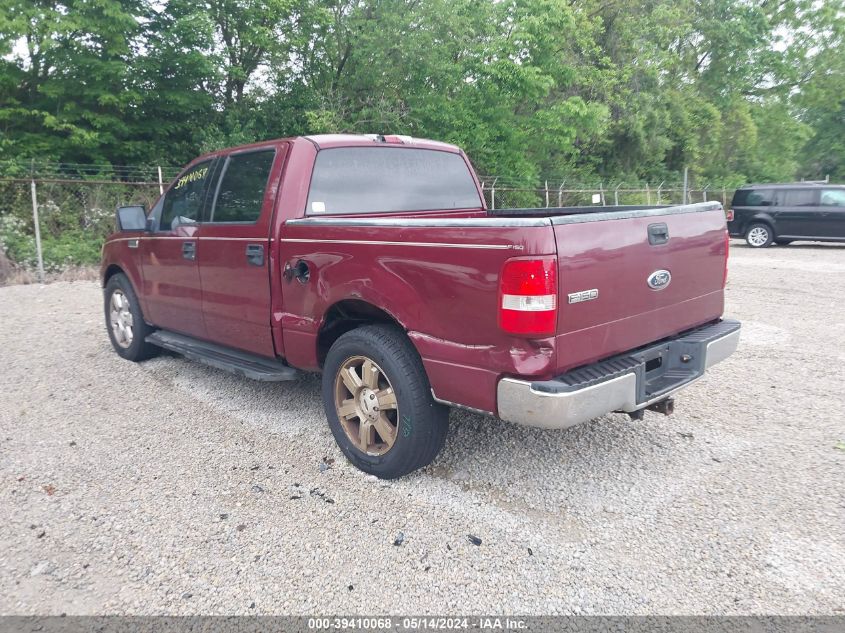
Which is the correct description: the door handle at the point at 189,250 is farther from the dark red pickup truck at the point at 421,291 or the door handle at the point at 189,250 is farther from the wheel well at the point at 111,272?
the wheel well at the point at 111,272

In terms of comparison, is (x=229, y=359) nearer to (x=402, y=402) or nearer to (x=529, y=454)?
(x=402, y=402)

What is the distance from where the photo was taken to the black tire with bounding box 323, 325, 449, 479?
3289 millimetres

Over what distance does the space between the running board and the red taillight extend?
1.76m

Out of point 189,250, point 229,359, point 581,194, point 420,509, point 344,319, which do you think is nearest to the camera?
point 420,509

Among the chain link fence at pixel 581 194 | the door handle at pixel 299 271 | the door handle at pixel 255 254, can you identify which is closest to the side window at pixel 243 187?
the door handle at pixel 255 254

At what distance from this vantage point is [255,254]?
4.13m

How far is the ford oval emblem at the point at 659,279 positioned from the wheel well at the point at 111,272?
5.02m

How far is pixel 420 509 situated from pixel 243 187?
8.36 ft

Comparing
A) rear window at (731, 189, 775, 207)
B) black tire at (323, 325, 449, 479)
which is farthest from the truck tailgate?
rear window at (731, 189, 775, 207)

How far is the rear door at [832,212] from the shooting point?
613 inches

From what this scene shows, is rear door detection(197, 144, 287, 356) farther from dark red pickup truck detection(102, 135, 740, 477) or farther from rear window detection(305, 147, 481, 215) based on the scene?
rear window detection(305, 147, 481, 215)

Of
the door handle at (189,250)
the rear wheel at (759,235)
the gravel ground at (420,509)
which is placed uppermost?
the door handle at (189,250)

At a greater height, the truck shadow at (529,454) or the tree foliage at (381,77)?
the tree foliage at (381,77)

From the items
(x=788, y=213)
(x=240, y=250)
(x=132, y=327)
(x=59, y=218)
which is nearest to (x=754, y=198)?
(x=788, y=213)
